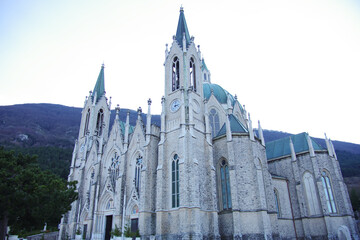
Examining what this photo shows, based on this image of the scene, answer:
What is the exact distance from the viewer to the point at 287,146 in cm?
3381

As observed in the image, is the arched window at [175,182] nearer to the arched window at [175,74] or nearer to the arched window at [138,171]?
the arched window at [138,171]

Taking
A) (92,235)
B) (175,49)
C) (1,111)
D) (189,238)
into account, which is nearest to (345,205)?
(189,238)

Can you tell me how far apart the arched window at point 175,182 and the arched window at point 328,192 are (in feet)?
55.0

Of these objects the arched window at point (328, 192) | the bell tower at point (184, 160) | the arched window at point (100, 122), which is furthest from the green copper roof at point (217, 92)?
the arched window at point (100, 122)

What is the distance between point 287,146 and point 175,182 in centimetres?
1743

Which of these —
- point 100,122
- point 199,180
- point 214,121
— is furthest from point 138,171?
point 100,122

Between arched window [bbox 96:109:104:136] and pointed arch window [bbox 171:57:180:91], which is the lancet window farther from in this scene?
pointed arch window [bbox 171:57:180:91]

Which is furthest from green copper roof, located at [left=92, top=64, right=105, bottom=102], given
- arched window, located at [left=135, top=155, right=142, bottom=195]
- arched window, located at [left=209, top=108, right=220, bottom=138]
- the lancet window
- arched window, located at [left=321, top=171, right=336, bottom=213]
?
arched window, located at [left=321, top=171, right=336, bottom=213]

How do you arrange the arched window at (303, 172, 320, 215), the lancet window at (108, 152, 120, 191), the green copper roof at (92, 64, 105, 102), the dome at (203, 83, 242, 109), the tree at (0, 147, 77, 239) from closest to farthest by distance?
1. the tree at (0, 147, 77, 239)
2. the arched window at (303, 172, 320, 215)
3. the lancet window at (108, 152, 120, 191)
4. the dome at (203, 83, 242, 109)
5. the green copper roof at (92, 64, 105, 102)

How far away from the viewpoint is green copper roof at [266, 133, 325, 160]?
31.5m

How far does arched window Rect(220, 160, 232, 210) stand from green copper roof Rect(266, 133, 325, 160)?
11.0 meters

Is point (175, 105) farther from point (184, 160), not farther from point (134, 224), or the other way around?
point (134, 224)

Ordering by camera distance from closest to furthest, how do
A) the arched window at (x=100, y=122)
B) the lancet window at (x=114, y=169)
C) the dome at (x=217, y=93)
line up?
the lancet window at (x=114, y=169), the dome at (x=217, y=93), the arched window at (x=100, y=122)

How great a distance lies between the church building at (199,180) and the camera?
23062 mm
